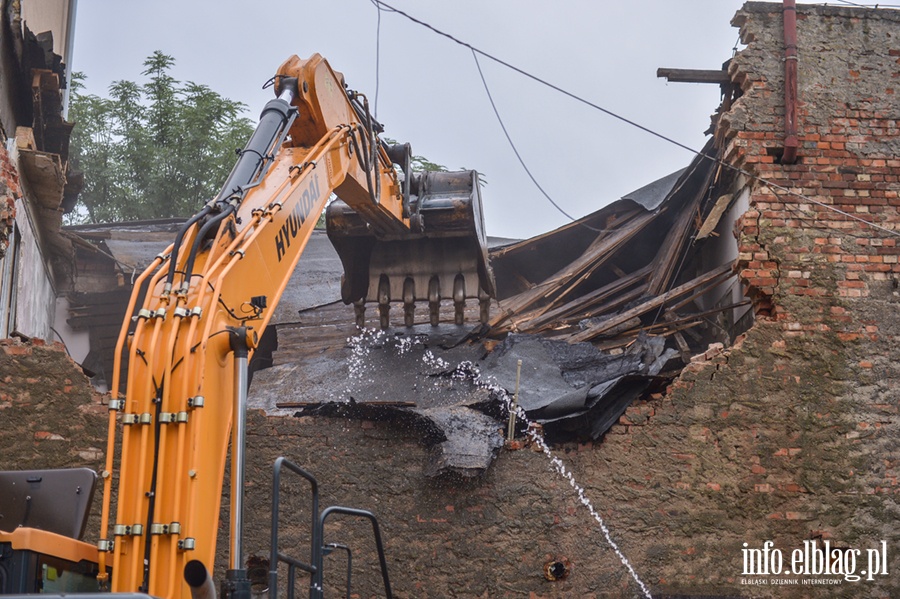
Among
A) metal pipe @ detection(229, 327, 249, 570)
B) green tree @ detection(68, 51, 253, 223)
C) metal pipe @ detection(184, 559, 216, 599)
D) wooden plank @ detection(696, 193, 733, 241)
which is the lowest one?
metal pipe @ detection(184, 559, 216, 599)

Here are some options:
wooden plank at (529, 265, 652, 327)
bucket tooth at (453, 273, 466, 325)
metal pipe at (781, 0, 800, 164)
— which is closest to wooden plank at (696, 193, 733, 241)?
metal pipe at (781, 0, 800, 164)

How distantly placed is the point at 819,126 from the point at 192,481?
7058mm

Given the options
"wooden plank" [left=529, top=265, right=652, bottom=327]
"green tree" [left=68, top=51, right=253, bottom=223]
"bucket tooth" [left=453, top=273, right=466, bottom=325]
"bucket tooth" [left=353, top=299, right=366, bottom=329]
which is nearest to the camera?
"bucket tooth" [left=453, top=273, right=466, bottom=325]

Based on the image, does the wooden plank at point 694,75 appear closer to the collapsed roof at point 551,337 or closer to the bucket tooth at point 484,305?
the collapsed roof at point 551,337

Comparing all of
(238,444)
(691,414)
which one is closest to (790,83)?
(691,414)

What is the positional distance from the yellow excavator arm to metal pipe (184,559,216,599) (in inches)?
10.3

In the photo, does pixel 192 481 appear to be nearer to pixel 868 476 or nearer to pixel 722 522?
pixel 722 522

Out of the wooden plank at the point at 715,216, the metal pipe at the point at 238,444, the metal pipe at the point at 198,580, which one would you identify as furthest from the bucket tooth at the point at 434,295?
the metal pipe at the point at 198,580

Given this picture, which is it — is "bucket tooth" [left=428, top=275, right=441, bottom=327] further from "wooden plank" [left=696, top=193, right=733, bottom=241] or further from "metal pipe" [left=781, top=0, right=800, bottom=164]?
"metal pipe" [left=781, top=0, right=800, bottom=164]

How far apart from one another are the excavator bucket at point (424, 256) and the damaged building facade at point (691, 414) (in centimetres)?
58

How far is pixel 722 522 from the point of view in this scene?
8.82m

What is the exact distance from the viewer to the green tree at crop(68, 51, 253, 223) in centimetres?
2425

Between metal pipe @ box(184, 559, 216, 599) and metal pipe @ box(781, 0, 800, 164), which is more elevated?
metal pipe @ box(781, 0, 800, 164)

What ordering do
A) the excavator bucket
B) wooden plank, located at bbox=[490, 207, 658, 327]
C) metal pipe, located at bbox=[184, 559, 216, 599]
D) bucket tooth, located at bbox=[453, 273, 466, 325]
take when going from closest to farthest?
metal pipe, located at bbox=[184, 559, 216, 599] → the excavator bucket → bucket tooth, located at bbox=[453, 273, 466, 325] → wooden plank, located at bbox=[490, 207, 658, 327]
